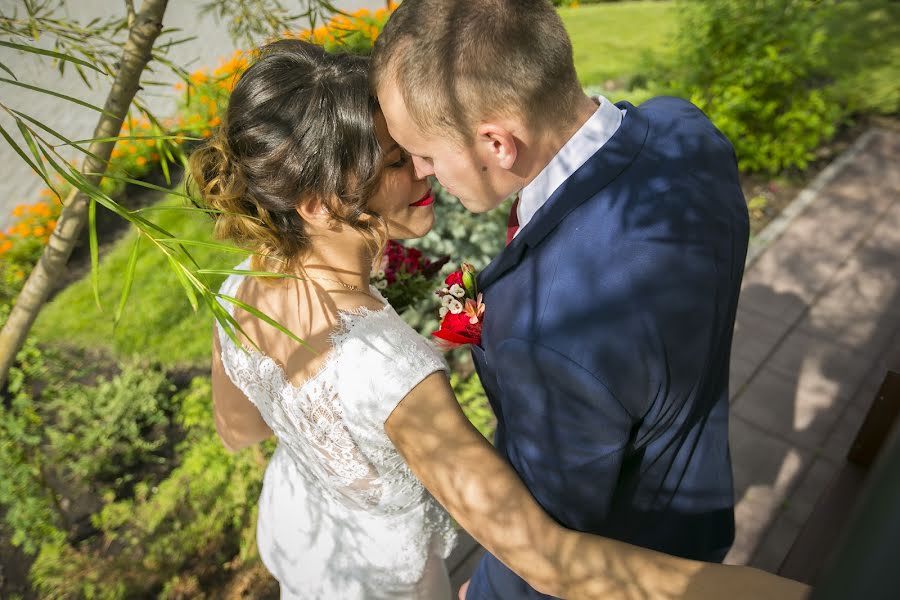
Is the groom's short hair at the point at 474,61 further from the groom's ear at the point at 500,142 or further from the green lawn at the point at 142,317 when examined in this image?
the green lawn at the point at 142,317

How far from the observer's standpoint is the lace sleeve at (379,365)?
5.57 ft

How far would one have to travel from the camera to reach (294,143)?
1741 millimetres

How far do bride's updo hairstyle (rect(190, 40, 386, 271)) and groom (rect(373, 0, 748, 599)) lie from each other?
111 millimetres

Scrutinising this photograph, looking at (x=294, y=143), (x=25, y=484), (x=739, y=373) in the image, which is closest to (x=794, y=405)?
(x=739, y=373)

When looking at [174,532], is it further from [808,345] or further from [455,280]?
[808,345]

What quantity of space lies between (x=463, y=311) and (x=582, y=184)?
0.52m

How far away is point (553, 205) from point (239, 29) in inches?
69.7

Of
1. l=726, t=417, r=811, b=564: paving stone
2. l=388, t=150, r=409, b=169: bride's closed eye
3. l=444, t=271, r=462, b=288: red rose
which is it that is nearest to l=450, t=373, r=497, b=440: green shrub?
l=726, t=417, r=811, b=564: paving stone

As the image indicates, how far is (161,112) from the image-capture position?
254 inches

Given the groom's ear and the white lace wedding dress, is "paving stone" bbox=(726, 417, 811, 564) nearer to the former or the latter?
the white lace wedding dress

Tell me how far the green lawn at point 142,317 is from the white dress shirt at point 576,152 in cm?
297

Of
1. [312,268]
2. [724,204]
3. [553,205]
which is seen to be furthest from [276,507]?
[724,204]

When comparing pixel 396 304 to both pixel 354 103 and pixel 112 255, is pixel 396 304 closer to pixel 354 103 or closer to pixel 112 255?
pixel 354 103

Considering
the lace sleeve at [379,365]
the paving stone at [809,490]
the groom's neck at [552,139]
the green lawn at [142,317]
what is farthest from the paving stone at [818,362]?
the green lawn at [142,317]
